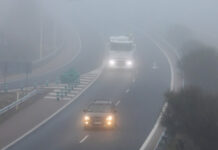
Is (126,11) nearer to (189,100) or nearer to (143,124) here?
(143,124)

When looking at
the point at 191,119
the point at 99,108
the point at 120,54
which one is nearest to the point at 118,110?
the point at 99,108

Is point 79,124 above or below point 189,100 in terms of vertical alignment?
below

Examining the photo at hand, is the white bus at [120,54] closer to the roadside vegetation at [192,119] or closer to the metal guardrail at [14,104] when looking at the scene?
the metal guardrail at [14,104]

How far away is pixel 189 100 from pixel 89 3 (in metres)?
105

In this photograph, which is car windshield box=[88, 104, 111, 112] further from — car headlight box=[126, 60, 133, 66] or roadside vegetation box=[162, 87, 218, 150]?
car headlight box=[126, 60, 133, 66]

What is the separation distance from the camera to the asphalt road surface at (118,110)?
83.7 feet

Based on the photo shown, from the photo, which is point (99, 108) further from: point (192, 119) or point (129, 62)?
point (129, 62)

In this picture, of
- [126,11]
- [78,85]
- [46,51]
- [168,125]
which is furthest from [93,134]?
[126,11]

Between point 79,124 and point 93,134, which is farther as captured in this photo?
point 79,124

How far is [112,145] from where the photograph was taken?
24.9 metres

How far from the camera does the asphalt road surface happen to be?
83.7ft

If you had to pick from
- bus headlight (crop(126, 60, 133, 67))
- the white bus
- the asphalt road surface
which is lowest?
the asphalt road surface

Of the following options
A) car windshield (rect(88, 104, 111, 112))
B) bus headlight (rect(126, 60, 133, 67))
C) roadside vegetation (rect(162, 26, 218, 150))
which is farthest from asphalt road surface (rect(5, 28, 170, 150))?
roadside vegetation (rect(162, 26, 218, 150))

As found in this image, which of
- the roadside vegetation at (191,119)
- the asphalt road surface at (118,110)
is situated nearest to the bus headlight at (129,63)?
the asphalt road surface at (118,110)
